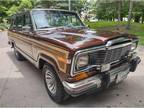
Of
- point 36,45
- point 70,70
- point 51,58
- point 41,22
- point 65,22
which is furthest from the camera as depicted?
point 65,22

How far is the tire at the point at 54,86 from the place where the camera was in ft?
12.4

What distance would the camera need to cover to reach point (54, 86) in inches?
157

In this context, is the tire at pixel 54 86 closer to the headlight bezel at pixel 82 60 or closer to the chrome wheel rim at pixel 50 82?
the chrome wheel rim at pixel 50 82

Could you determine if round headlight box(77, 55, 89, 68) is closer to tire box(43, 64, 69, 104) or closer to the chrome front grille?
the chrome front grille

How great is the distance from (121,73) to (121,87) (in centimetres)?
104

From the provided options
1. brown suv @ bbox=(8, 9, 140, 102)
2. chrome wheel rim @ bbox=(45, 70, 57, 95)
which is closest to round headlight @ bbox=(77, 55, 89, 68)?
brown suv @ bbox=(8, 9, 140, 102)

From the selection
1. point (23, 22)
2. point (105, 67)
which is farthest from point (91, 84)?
point (23, 22)

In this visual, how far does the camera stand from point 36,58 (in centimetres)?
468

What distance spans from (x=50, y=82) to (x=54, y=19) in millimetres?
1823

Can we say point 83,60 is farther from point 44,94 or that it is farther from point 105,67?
point 44,94

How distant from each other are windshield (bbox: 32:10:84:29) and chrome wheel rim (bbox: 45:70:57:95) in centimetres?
128

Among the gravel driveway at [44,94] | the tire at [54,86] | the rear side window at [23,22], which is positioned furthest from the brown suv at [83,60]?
the rear side window at [23,22]

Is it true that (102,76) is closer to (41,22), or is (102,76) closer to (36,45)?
(36,45)

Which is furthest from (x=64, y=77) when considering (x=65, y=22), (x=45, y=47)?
(x=65, y=22)
